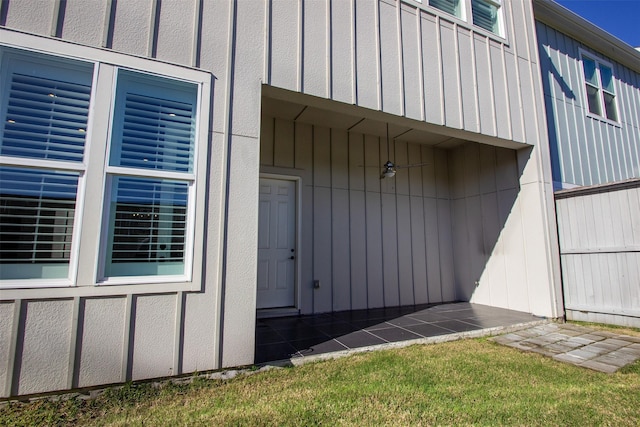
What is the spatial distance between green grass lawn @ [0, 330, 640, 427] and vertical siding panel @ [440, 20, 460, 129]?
2990 millimetres

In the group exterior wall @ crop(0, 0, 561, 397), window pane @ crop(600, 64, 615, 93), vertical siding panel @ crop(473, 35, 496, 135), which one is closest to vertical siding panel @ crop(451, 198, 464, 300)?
exterior wall @ crop(0, 0, 561, 397)

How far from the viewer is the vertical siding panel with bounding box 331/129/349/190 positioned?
17.6ft

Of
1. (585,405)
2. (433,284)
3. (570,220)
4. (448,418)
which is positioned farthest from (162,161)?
(570,220)

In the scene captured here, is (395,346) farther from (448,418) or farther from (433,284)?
(433,284)

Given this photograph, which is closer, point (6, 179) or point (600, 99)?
point (6, 179)

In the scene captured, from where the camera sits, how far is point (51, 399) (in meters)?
Answer: 2.07

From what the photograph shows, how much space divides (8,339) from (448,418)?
9.61 ft

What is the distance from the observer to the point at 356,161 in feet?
18.4

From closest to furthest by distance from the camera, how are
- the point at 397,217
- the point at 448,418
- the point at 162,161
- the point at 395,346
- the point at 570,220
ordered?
1. the point at 448,418
2. the point at 162,161
3. the point at 395,346
4. the point at 570,220
5. the point at 397,217

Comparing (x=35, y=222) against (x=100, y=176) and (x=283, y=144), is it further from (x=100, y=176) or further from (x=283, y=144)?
(x=283, y=144)

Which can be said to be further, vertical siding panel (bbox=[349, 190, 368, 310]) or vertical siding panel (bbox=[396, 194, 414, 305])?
vertical siding panel (bbox=[396, 194, 414, 305])

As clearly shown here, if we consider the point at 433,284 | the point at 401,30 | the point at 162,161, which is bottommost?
the point at 433,284

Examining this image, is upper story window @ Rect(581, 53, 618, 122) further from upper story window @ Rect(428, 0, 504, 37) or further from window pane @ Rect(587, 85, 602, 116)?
upper story window @ Rect(428, 0, 504, 37)

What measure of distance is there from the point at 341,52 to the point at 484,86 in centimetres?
241
